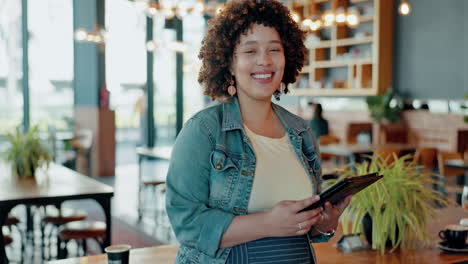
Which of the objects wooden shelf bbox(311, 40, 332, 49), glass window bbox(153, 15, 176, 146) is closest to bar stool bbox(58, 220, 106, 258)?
wooden shelf bbox(311, 40, 332, 49)

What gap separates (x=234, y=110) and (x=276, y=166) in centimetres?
21

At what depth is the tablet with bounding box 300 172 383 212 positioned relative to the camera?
1464 millimetres

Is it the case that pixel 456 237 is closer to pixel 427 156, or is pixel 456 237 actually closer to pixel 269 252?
pixel 269 252

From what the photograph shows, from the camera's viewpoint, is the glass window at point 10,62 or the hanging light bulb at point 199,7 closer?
the hanging light bulb at point 199,7

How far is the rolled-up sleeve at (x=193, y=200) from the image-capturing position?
146 cm

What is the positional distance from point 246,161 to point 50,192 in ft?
8.13

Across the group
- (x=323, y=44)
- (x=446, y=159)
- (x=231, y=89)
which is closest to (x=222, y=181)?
(x=231, y=89)

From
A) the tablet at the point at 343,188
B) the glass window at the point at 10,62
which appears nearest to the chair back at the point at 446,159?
the tablet at the point at 343,188

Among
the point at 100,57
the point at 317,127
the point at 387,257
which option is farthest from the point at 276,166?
the point at 100,57

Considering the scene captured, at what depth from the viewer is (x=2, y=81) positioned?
32.3 ft

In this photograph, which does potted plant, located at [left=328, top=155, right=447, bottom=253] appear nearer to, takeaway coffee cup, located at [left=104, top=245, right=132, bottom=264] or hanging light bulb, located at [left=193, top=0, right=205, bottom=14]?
takeaway coffee cup, located at [left=104, top=245, right=132, bottom=264]

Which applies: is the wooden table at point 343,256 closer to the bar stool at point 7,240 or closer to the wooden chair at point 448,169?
the bar stool at point 7,240

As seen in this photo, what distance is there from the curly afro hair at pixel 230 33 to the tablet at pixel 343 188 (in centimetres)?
43

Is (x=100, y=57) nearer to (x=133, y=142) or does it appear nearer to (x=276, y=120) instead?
(x=133, y=142)
